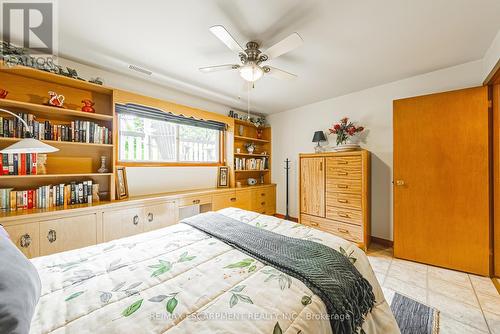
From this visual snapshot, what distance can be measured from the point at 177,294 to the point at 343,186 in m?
2.61

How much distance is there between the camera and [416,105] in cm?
234

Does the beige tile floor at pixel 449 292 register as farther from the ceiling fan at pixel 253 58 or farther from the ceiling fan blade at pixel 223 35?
the ceiling fan blade at pixel 223 35

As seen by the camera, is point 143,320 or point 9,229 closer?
point 143,320

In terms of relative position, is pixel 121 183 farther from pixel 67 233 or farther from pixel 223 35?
pixel 223 35

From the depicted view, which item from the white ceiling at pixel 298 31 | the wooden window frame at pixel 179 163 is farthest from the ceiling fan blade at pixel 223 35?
the wooden window frame at pixel 179 163

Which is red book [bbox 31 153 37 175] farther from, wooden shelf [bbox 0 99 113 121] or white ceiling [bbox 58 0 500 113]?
white ceiling [bbox 58 0 500 113]

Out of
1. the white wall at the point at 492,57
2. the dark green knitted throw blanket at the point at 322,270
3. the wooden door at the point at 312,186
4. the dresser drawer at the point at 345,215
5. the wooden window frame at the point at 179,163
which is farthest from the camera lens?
the wooden door at the point at 312,186

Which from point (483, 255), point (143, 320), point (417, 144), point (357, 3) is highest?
point (357, 3)

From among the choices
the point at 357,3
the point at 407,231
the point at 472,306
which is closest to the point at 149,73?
the point at 357,3

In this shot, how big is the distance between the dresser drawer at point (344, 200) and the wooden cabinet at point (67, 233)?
2975 millimetres

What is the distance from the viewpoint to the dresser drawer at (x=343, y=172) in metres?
2.67

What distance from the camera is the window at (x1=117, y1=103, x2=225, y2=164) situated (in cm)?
268

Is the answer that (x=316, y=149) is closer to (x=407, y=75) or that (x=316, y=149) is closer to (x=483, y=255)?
(x=407, y=75)

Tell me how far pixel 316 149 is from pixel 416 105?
1486 millimetres
